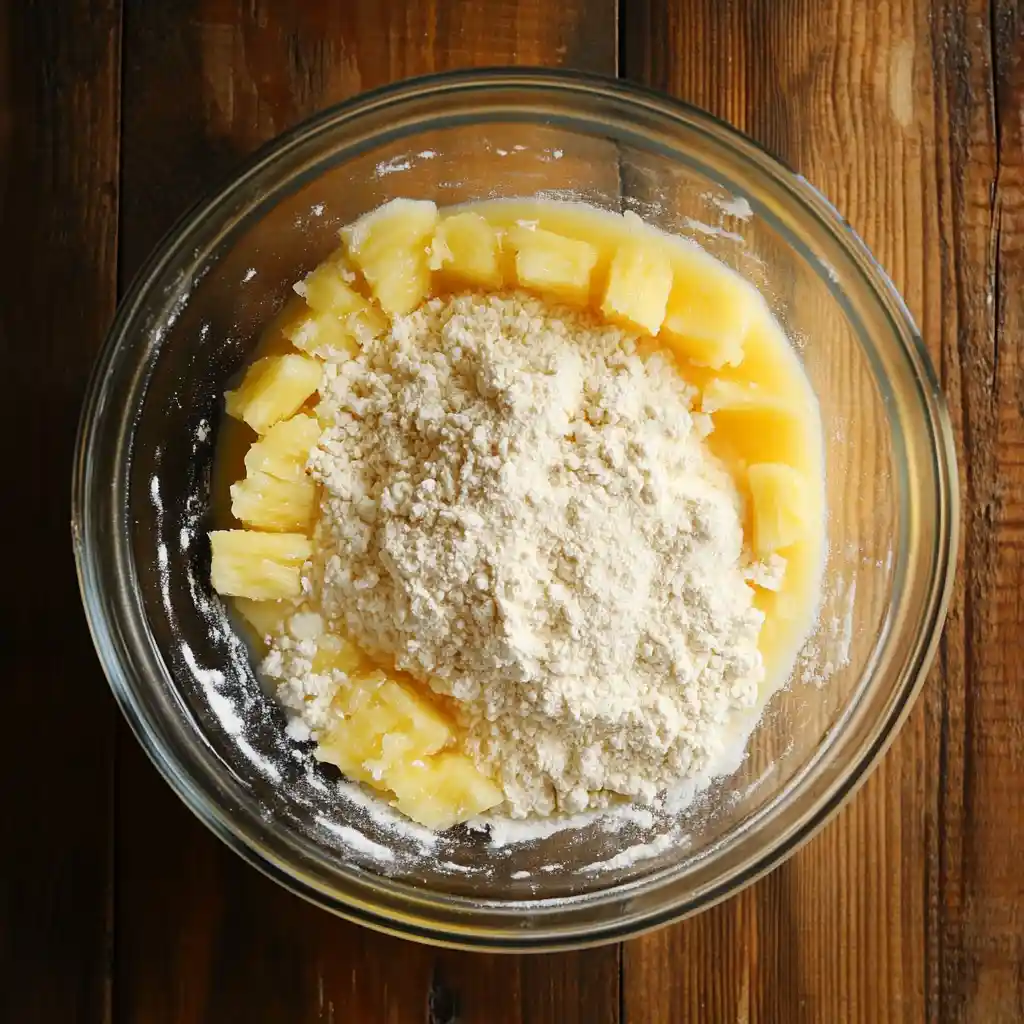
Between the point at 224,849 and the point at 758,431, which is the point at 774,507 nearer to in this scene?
the point at 758,431

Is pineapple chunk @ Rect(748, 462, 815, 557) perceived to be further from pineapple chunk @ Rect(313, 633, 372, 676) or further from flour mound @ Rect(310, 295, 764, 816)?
pineapple chunk @ Rect(313, 633, 372, 676)

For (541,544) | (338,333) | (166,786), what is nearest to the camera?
(541,544)

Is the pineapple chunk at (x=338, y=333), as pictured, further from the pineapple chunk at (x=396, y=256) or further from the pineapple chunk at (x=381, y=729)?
the pineapple chunk at (x=381, y=729)

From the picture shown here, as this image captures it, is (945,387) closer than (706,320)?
No

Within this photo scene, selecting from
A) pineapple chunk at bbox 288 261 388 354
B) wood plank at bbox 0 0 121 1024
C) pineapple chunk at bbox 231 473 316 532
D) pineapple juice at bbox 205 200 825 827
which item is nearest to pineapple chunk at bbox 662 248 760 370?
pineapple juice at bbox 205 200 825 827

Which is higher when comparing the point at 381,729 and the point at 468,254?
the point at 468,254

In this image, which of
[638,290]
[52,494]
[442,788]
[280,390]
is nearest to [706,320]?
[638,290]

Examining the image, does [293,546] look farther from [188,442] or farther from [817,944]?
[817,944]

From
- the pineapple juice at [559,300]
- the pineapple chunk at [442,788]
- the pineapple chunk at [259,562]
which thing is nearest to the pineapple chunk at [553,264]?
the pineapple juice at [559,300]
